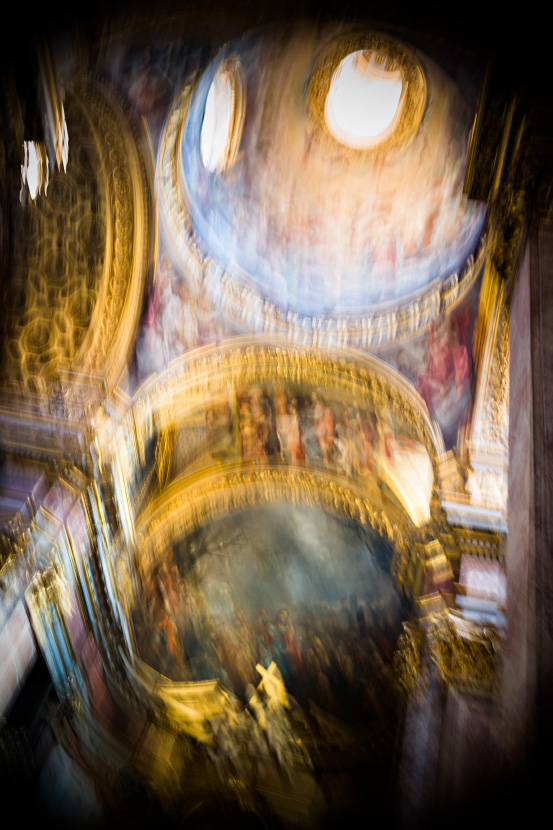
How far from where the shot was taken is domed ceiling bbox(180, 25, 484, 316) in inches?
347

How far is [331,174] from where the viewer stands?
10016mm

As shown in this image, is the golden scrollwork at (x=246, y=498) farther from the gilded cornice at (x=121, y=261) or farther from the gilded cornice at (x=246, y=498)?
the gilded cornice at (x=121, y=261)

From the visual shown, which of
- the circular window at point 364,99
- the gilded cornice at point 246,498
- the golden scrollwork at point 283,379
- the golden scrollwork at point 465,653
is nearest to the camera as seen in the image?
the golden scrollwork at point 465,653

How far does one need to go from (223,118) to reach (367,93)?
214 cm

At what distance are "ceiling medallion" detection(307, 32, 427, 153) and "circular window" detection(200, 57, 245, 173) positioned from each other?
1077 mm

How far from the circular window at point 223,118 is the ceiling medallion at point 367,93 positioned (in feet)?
3.53

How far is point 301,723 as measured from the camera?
33.6 feet

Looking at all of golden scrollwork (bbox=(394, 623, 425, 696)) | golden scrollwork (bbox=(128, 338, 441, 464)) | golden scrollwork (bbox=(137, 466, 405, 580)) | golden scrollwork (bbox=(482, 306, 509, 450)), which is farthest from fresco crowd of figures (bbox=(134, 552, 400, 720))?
golden scrollwork (bbox=(482, 306, 509, 450))

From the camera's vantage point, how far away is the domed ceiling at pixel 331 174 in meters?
8.81

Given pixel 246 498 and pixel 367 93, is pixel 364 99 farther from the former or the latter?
pixel 246 498

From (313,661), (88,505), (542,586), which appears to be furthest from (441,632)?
(542,586)

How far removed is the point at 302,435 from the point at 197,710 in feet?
15.2

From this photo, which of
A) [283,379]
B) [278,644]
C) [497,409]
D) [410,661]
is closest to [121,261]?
[283,379]

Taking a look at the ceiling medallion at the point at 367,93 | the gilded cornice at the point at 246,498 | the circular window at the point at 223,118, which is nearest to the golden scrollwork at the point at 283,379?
the gilded cornice at the point at 246,498
